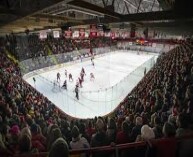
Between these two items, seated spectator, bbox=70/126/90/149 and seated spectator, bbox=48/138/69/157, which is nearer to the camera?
seated spectator, bbox=48/138/69/157

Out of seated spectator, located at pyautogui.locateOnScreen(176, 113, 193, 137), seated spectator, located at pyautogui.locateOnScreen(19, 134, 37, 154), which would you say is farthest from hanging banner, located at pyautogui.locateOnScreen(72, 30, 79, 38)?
seated spectator, located at pyautogui.locateOnScreen(19, 134, 37, 154)

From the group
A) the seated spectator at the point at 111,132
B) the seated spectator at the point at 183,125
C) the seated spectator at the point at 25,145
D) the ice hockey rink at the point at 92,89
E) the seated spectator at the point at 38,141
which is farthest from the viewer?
the ice hockey rink at the point at 92,89

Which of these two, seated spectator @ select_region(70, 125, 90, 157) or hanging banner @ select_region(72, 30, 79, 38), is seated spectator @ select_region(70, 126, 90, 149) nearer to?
seated spectator @ select_region(70, 125, 90, 157)

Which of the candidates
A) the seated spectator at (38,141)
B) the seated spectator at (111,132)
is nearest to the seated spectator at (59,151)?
the seated spectator at (38,141)

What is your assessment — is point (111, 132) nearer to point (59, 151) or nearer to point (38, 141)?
point (38, 141)

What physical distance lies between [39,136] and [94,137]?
102cm

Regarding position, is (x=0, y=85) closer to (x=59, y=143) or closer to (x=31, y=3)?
(x=31, y=3)

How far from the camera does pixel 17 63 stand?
24359 mm

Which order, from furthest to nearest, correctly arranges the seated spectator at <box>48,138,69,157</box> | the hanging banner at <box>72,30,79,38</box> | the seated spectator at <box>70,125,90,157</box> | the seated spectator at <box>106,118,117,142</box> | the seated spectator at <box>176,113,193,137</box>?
1. the hanging banner at <box>72,30,79,38</box>
2. the seated spectator at <box>106,118,117,142</box>
3. the seated spectator at <box>70,125,90,157</box>
4. the seated spectator at <box>176,113,193,137</box>
5. the seated spectator at <box>48,138,69,157</box>

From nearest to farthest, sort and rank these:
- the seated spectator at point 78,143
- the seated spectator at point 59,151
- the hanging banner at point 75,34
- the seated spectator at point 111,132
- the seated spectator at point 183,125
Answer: the seated spectator at point 59,151 < the seated spectator at point 183,125 < the seated spectator at point 78,143 < the seated spectator at point 111,132 < the hanging banner at point 75,34

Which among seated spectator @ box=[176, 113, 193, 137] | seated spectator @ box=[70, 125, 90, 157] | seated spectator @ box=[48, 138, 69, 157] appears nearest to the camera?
seated spectator @ box=[48, 138, 69, 157]

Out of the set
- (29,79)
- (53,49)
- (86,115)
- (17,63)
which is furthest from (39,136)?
(53,49)

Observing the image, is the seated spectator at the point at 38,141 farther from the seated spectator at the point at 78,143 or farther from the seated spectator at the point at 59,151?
the seated spectator at the point at 59,151

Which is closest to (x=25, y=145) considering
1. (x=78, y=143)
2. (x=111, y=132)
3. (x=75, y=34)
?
(x=78, y=143)
